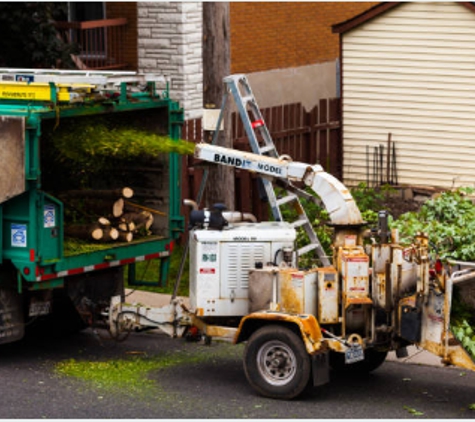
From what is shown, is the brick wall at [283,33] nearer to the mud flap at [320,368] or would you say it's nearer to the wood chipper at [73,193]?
the wood chipper at [73,193]

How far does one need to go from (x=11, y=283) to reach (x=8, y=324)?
0.41 metres

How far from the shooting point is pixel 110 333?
13023 millimetres

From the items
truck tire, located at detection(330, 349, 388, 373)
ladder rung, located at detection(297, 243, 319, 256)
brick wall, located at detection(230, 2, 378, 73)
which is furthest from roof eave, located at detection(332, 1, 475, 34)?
truck tire, located at detection(330, 349, 388, 373)

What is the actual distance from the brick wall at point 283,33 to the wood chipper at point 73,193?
1024 cm

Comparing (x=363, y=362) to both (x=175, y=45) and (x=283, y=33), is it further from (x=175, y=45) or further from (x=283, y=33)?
(x=283, y=33)

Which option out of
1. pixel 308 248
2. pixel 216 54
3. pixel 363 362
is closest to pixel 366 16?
pixel 216 54

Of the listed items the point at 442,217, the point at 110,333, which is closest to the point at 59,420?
the point at 110,333

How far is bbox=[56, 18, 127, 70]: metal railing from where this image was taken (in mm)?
23406

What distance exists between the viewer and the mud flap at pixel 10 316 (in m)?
12.9

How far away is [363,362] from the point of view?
40.9 feet

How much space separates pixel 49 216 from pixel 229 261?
6.11 ft

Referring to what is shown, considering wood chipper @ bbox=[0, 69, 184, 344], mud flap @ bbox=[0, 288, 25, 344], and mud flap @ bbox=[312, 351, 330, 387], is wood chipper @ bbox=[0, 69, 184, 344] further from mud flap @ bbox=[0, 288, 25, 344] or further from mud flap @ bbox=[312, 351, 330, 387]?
mud flap @ bbox=[312, 351, 330, 387]

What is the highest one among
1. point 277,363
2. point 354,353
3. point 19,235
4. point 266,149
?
point 266,149

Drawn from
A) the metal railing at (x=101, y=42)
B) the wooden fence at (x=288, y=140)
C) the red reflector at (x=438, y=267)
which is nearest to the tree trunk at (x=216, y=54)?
the wooden fence at (x=288, y=140)
